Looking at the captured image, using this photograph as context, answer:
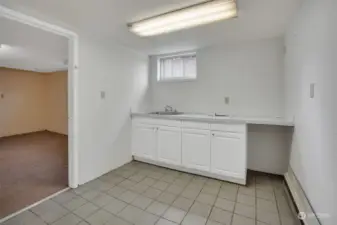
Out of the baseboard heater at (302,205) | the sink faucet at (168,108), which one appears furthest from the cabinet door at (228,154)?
the sink faucet at (168,108)

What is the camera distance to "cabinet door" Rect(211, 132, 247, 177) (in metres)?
2.35

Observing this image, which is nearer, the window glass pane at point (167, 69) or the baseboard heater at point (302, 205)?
the baseboard heater at point (302, 205)

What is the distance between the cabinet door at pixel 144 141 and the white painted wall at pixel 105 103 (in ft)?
0.39

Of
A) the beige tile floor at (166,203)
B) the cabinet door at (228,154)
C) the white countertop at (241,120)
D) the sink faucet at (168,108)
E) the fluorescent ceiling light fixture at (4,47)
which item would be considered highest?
the fluorescent ceiling light fixture at (4,47)

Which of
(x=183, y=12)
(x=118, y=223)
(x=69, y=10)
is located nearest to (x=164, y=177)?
(x=118, y=223)

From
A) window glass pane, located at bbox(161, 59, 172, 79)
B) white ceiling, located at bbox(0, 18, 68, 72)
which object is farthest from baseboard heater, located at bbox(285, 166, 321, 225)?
white ceiling, located at bbox(0, 18, 68, 72)

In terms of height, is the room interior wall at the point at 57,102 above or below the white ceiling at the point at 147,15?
below

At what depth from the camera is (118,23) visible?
2174 mm

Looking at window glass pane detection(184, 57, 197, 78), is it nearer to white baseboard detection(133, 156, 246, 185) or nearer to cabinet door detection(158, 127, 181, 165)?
cabinet door detection(158, 127, 181, 165)

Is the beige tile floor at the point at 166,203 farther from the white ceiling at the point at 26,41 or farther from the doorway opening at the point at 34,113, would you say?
the white ceiling at the point at 26,41

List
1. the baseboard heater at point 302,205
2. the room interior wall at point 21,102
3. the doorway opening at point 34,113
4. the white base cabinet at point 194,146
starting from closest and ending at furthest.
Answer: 1. the baseboard heater at point 302,205
2. the doorway opening at point 34,113
3. the white base cabinet at point 194,146
4. the room interior wall at point 21,102

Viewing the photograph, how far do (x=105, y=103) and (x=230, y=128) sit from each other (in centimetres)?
193

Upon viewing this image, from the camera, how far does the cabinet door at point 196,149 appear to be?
2.60m

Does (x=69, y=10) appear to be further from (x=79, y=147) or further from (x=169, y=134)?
(x=169, y=134)
